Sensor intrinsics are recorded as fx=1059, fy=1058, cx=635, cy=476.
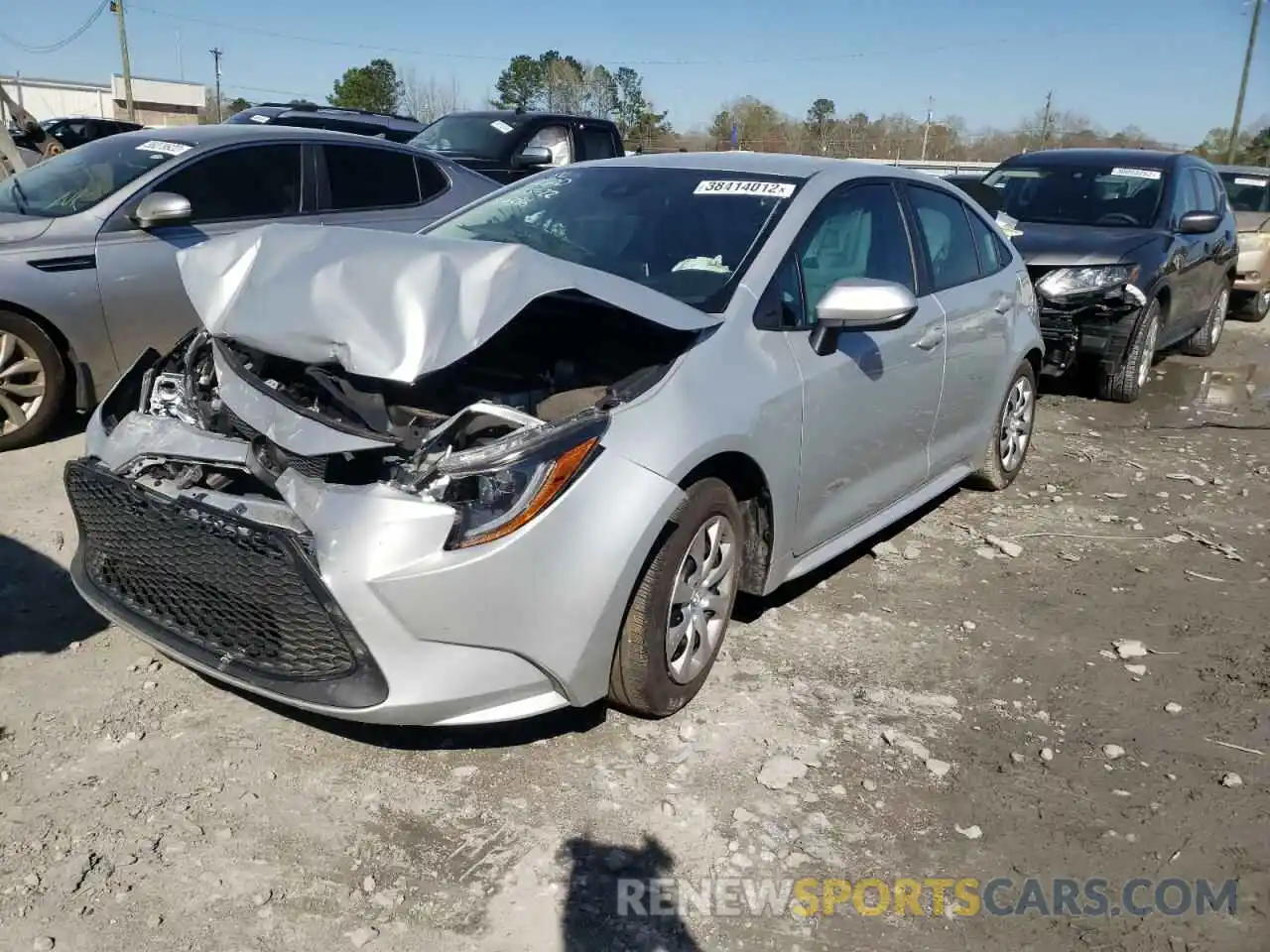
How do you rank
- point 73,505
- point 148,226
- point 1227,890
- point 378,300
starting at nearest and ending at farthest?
point 1227,890, point 378,300, point 73,505, point 148,226

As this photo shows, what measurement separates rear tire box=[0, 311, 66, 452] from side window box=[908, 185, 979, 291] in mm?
4273

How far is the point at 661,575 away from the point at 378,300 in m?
1.11

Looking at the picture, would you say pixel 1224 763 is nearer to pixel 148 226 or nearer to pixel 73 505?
pixel 73 505

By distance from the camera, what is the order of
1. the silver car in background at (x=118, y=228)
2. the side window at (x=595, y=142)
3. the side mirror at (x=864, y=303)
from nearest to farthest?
the side mirror at (x=864, y=303) → the silver car in background at (x=118, y=228) → the side window at (x=595, y=142)

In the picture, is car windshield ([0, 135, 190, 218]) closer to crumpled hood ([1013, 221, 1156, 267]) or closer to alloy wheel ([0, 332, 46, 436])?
alloy wheel ([0, 332, 46, 436])

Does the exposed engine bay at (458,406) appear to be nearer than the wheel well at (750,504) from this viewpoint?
Yes

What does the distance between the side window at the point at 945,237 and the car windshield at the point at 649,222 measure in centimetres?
95

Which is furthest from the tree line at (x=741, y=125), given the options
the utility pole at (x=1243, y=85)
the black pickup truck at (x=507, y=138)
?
the black pickup truck at (x=507, y=138)

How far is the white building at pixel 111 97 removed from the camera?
60.9 metres

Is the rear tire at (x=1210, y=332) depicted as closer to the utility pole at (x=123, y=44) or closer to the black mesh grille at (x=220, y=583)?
the black mesh grille at (x=220, y=583)

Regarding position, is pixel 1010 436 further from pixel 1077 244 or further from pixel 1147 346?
pixel 1147 346

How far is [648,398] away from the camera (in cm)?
302

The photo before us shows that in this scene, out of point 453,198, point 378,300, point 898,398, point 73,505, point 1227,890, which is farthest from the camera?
point 453,198

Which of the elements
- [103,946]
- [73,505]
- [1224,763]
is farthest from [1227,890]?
[73,505]
